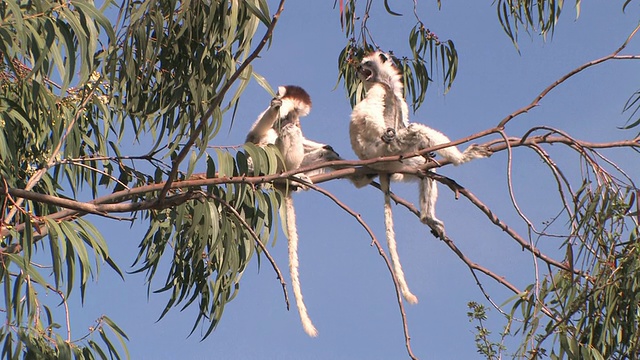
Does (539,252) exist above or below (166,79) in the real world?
below

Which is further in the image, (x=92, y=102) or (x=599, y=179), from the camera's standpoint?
(x=92, y=102)

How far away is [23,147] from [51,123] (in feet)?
1.49

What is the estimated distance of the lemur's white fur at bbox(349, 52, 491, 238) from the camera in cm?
518

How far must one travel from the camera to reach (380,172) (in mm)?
5414

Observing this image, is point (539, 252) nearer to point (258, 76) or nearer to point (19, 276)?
point (258, 76)

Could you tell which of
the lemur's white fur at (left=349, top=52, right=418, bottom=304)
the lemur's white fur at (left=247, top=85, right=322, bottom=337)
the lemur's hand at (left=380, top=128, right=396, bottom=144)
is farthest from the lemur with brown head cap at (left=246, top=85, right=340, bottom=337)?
the lemur's hand at (left=380, top=128, right=396, bottom=144)

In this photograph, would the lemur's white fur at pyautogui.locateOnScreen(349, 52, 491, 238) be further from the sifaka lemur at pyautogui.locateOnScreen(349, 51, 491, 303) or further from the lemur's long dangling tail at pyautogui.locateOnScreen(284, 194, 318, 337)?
the lemur's long dangling tail at pyautogui.locateOnScreen(284, 194, 318, 337)

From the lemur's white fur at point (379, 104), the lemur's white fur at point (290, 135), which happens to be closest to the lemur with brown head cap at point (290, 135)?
the lemur's white fur at point (290, 135)

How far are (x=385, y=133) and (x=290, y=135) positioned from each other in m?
0.52

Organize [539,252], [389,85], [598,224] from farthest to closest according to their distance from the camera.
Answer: [389,85]
[539,252]
[598,224]

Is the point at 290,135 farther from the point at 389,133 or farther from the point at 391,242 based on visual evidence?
the point at 391,242

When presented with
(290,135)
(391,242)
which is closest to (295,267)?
(391,242)

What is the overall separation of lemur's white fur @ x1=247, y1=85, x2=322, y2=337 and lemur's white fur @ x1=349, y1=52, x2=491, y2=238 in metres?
0.22

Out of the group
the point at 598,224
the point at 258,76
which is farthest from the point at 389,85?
the point at 598,224
